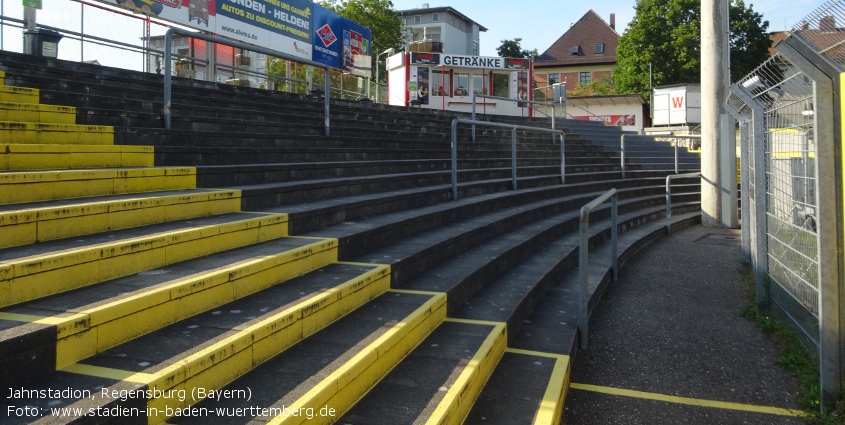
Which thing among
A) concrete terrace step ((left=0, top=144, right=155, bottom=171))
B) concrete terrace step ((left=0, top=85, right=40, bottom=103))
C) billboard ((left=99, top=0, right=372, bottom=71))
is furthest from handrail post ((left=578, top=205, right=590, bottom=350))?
billboard ((left=99, top=0, right=372, bottom=71))

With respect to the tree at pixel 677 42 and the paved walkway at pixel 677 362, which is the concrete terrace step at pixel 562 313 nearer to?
the paved walkway at pixel 677 362

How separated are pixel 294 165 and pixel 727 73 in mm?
8847

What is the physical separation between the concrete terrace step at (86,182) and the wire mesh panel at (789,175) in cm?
430

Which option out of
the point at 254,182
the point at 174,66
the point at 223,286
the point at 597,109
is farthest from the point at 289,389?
the point at 597,109

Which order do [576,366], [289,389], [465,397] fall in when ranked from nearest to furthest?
[289,389]
[465,397]
[576,366]

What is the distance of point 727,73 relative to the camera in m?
10.6

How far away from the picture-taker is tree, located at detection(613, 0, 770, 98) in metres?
38.1

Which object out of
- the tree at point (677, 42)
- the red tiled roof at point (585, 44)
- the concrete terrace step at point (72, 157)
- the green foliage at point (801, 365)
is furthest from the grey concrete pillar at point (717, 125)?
the red tiled roof at point (585, 44)

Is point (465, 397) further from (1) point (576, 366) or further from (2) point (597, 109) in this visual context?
(2) point (597, 109)

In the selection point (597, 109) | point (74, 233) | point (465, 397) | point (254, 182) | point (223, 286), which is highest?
point (597, 109)

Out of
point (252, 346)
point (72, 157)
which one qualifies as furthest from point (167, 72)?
point (252, 346)

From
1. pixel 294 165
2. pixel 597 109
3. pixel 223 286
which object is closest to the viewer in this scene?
pixel 223 286

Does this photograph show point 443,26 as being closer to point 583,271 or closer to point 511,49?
point 511,49

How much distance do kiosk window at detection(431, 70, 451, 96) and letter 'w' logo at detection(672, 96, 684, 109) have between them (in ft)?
52.8
